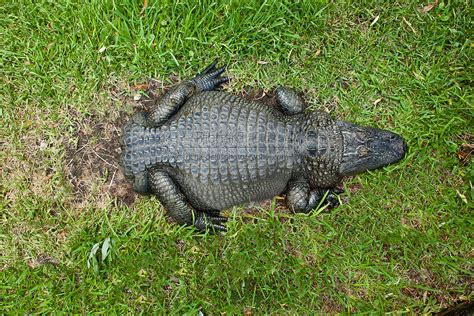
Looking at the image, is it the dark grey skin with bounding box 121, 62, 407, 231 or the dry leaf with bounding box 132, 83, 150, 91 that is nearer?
the dark grey skin with bounding box 121, 62, 407, 231

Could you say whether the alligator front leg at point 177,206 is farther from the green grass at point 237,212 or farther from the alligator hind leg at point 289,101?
the alligator hind leg at point 289,101

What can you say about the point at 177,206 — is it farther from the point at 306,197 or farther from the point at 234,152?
the point at 306,197

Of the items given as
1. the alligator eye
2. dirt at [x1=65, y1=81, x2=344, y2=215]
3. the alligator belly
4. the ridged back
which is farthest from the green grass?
the alligator eye

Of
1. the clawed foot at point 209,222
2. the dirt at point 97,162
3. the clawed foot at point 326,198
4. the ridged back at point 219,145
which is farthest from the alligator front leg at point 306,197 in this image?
the dirt at point 97,162

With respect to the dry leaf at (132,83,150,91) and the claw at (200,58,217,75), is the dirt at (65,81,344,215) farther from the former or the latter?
the claw at (200,58,217,75)

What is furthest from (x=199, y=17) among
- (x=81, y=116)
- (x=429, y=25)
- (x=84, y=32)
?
(x=429, y=25)

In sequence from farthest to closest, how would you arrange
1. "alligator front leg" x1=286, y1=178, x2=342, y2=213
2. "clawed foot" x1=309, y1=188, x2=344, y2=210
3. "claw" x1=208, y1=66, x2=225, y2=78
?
1. "claw" x1=208, y1=66, x2=225, y2=78
2. "clawed foot" x1=309, y1=188, x2=344, y2=210
3. "alligator front leg" x1=286, y1=178, x2=342, y2=213
